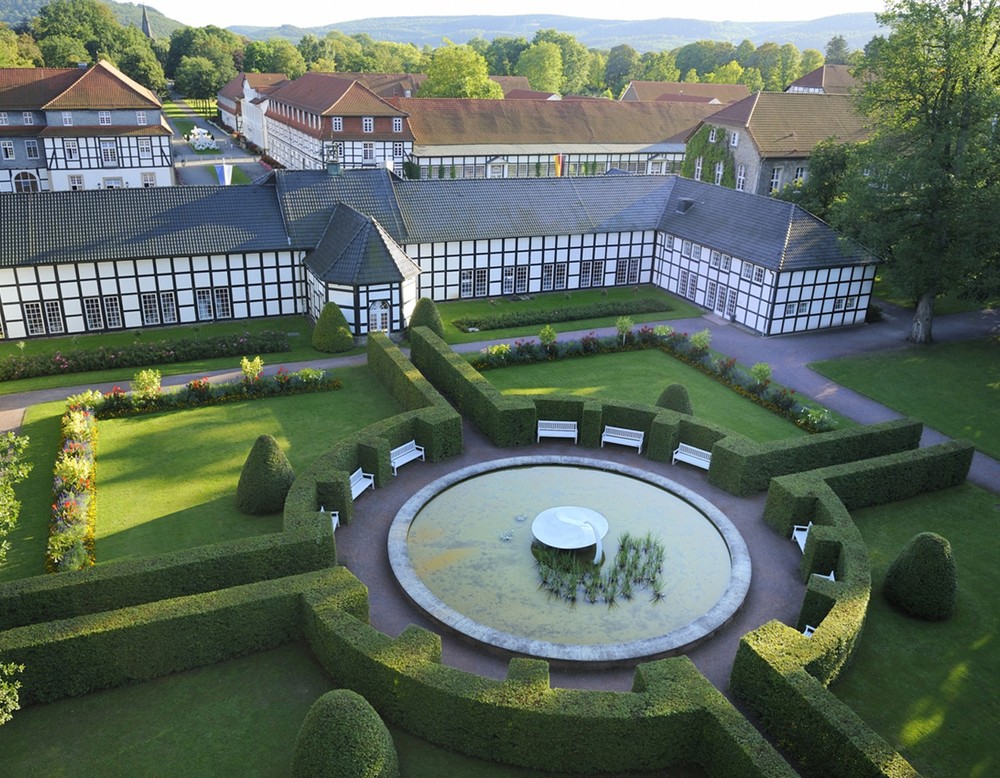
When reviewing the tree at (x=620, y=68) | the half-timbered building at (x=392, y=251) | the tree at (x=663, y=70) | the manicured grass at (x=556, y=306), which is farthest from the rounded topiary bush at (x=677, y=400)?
the tree at (x=620, y=68)

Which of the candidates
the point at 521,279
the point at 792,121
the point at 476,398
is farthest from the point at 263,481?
the point at 792,121

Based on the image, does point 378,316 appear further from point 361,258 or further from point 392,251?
point 392,251

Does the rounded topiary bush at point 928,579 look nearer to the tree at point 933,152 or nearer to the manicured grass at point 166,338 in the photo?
the tree at point 933,152

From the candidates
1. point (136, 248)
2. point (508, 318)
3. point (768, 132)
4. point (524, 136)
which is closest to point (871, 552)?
point (508, 318)

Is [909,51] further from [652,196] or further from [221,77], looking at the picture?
[221,77]

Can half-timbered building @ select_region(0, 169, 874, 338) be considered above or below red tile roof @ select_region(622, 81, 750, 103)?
below

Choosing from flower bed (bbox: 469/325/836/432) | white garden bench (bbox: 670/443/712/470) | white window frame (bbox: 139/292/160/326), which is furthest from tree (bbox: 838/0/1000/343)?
white window frame (bbox: 139/292/160/326)

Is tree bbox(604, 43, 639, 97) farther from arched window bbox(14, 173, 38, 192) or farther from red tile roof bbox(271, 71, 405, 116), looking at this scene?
arched window bbox(14, 173, 38, 192)
